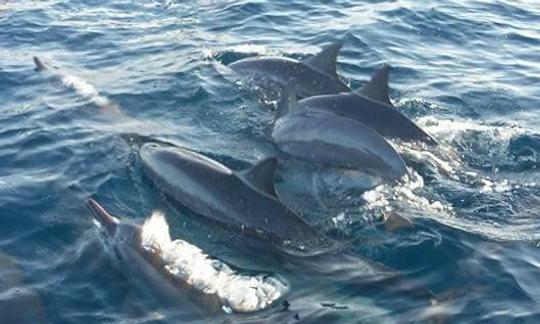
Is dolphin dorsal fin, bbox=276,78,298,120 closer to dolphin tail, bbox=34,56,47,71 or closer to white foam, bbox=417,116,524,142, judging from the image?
white foam, bbox=417,116,524,142

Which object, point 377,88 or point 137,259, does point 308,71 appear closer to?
point 377,88

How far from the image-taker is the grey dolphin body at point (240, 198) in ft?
30.7

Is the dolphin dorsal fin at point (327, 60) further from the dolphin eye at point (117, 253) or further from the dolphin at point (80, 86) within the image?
the dolphin eye at point (117, 253)

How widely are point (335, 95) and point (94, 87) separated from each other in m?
5.81

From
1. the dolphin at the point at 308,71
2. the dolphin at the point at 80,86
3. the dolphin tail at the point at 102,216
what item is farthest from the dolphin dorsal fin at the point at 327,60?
the dolphin tail at the point at 102,216

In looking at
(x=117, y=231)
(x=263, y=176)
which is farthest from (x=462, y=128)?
(x=117, y=231)

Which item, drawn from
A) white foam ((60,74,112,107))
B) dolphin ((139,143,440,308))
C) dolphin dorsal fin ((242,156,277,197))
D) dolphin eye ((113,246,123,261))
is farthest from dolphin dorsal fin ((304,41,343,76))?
dolphin eye ((113,246,123,261))

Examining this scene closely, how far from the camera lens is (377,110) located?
40.1 ft

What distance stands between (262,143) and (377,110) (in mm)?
2163

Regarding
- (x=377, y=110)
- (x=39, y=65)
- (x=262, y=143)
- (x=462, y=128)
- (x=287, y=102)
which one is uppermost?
(x=377, y=110)

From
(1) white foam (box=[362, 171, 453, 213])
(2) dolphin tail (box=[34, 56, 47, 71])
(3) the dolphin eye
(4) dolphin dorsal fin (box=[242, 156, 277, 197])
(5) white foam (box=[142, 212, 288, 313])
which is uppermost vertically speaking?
(4) dolphin dorsal fin (box=[242, 156, 277, 197])

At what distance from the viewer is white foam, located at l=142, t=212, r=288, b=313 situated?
325 inches

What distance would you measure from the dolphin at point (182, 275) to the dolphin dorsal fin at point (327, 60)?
5.66 m

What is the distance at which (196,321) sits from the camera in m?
7.95
